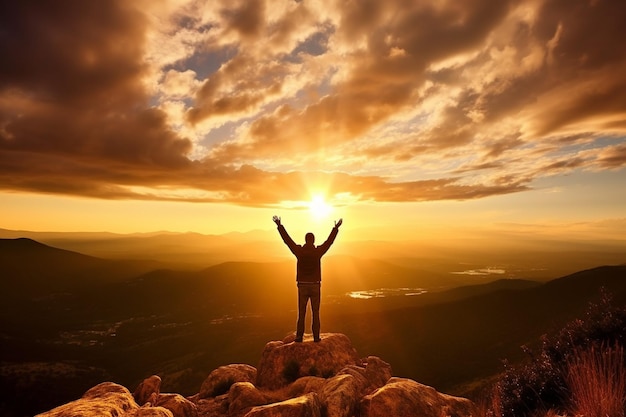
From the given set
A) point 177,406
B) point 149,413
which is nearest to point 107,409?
point 149,413

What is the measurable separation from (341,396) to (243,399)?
3.53 m

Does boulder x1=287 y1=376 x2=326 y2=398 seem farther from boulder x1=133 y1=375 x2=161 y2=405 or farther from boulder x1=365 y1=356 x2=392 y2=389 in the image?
boulder x1=133 y1=375 x2=161 y2=405

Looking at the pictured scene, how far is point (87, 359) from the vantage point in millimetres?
111125

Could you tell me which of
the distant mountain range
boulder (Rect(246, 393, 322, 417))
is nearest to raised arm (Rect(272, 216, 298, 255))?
boulder (Rect(246, 393, 322, 417))

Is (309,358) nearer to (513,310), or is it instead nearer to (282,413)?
(282,413)

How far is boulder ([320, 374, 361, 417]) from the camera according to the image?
834 cm

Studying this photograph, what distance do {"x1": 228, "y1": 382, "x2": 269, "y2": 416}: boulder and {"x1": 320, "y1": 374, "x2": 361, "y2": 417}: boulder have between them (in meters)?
2.43

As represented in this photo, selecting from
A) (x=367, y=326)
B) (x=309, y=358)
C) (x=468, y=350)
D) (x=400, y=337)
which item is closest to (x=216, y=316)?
(x=367, y=326)

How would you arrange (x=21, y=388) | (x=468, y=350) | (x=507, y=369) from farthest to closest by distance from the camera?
(x=468, y=350) → (x=21, y=388) → (x=507, y=369)

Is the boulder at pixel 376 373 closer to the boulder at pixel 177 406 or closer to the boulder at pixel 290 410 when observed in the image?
the boulder at pixel 290 410

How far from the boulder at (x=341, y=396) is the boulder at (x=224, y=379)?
5.59 m

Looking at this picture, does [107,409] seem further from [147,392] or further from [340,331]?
[340,331]

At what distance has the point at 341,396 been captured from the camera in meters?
8.69

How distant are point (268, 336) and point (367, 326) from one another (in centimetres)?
3302
